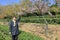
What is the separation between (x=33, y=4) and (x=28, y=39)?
592cm

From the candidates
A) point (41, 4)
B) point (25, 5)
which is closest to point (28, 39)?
point (41, 4)

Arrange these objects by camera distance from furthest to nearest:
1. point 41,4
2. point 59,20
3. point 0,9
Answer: point 0,9 → point 59,20 → point 41,4

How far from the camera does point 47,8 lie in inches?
853

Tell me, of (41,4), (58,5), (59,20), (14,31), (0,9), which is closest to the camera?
(14,31)

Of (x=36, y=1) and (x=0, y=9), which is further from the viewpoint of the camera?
(x=0, y=9)

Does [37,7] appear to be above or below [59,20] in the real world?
above

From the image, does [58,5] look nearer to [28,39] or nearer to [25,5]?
[25,5]

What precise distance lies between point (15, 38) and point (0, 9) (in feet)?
168

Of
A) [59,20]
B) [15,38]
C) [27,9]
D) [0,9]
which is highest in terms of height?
[15,38]

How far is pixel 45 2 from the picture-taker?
69.1ft

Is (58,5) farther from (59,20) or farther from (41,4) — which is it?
(59,20)

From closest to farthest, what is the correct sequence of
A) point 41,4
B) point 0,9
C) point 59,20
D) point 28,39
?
point 28,39
point 41,4
point 59,20
point 0,9

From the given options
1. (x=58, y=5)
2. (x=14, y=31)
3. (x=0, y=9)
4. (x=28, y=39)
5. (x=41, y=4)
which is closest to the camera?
(x=14, y=31)

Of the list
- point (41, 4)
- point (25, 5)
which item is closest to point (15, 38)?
point (41, 4)
